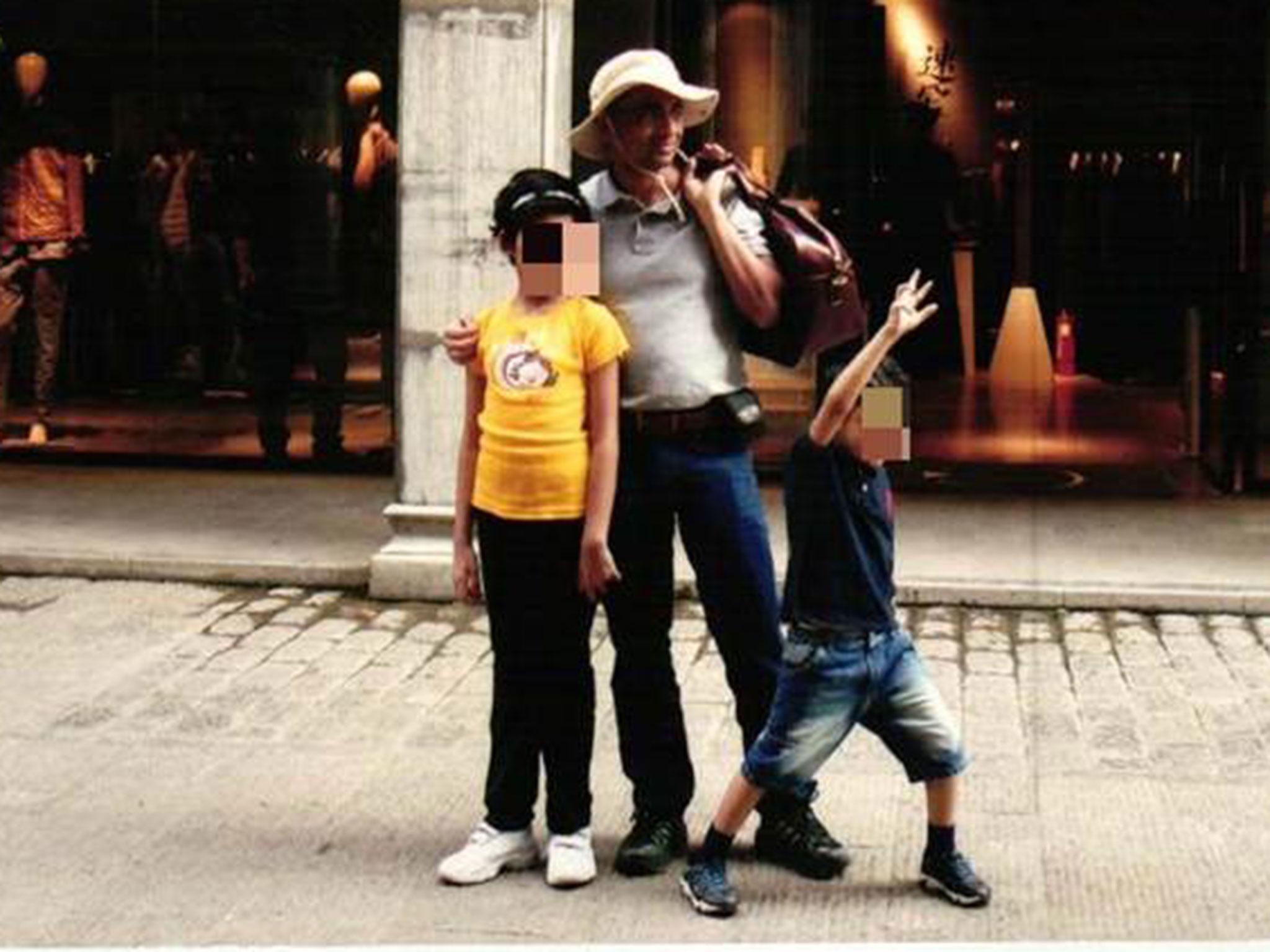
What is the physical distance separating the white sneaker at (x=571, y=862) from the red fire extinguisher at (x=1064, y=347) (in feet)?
34.9

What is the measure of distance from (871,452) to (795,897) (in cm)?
118

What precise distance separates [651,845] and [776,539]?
512cm

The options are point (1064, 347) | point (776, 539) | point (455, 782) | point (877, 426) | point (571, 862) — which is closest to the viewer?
point (877, 426)

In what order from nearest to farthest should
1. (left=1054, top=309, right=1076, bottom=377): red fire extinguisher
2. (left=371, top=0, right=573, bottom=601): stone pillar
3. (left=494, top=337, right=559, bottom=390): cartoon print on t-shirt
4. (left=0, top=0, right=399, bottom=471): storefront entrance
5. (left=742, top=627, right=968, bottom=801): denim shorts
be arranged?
(left=742, top=627, right=968, bottom=801): denim shorts, (left=494, top=337, right=559, bottom=390): cartoon print on t-shirt, (left=371, top=0, right=573, bottom=601): stone pillar, (left=0, top=0, right=399, bottom=471): storefront entrance, (left=1054, top=309, right=1076, bottom=377): red fire extinguisher

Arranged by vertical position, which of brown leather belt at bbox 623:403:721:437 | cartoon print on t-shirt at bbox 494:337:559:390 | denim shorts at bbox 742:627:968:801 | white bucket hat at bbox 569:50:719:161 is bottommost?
denim shorts at bbox 742:627:968:801

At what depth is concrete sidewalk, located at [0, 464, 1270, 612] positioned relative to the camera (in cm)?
1066

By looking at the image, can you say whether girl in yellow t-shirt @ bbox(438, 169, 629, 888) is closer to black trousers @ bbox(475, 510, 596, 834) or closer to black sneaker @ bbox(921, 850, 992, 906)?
black trousers @ bbox(475, 510, 596, 834)

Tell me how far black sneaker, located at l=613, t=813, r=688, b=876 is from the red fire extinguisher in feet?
34.2

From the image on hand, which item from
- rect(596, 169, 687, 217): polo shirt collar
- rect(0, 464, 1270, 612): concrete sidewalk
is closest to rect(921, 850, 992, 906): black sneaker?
rect(596, 169, 687, 217): polo shirt collar

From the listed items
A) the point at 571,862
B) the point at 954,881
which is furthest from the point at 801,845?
the point at 571,862

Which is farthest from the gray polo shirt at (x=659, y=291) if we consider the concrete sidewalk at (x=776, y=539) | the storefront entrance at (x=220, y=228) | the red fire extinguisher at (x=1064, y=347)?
the red fire extinguisher at (x=1064, y=347)

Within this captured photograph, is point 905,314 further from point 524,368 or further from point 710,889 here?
point 710,889

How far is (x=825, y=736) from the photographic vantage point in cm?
651

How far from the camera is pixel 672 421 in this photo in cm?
681
